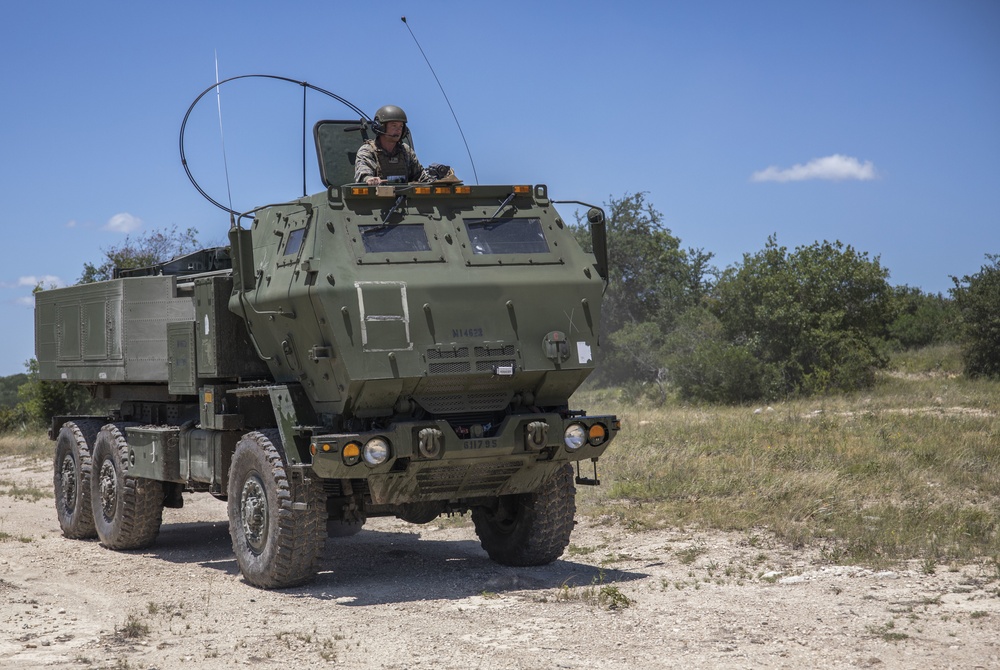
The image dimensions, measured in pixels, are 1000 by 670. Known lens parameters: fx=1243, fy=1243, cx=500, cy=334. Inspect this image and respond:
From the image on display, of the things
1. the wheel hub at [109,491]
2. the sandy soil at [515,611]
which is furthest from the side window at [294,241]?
the wheel hub at [109,491]

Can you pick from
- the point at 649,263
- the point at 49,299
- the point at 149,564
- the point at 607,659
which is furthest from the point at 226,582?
the point at 649,263

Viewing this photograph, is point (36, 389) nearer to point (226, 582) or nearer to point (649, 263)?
point (226, 582)

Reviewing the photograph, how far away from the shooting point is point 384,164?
10.9 meters

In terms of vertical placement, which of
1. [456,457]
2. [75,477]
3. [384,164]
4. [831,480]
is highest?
[384,164]

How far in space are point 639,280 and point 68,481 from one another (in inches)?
1534

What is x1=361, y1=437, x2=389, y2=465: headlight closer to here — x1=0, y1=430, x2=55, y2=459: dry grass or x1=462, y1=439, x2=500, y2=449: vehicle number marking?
x1=462, y1=439, x2=500, y2=449: vehicle number marking

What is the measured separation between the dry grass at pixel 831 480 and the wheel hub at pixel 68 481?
19.1 ft

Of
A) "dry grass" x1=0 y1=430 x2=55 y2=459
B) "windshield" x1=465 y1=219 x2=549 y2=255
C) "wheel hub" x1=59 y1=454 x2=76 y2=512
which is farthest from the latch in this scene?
"dry grass" x1=0 y1=430 x2=55 y2=459

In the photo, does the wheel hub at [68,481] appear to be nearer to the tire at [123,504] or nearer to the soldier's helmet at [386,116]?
the tire at [123,504]

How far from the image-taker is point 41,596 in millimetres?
9805

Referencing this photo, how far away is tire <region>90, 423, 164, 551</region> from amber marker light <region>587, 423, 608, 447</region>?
5081 millimetres

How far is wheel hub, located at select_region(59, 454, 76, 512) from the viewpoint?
14.1 m

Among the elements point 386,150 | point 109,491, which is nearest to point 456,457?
point 386,150

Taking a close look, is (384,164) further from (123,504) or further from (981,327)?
(981,327)
